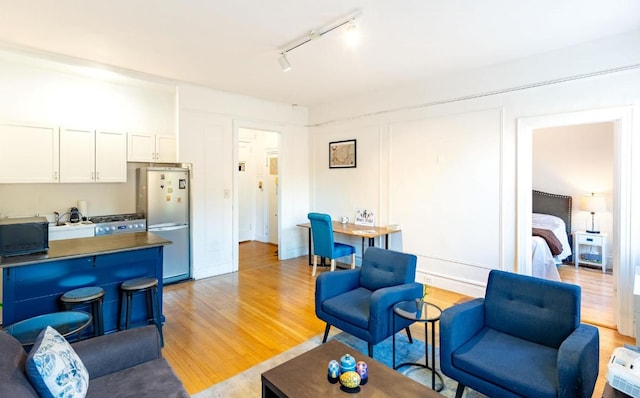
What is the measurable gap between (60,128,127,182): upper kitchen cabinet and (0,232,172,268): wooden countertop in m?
1.56

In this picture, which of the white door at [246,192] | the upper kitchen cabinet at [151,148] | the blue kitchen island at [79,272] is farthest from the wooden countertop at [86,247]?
the white door at [246,192]

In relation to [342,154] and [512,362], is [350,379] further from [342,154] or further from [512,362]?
[342,154]

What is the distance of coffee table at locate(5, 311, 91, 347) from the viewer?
202cm

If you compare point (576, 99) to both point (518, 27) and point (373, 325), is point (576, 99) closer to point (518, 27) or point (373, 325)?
point (518, 27)

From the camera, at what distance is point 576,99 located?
3.38 meters

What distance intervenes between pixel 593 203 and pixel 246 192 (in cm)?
661

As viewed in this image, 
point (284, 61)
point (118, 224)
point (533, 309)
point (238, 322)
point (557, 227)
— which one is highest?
point (284, 61)

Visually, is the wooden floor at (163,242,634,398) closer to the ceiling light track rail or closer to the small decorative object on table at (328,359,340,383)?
the small decorative object on table at (328,359,340,383)

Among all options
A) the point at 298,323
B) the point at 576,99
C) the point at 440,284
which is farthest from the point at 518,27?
the point at 298,323

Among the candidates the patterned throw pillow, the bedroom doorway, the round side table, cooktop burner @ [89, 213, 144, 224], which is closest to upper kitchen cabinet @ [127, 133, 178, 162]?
cooktop burner @ [89, 213, 144, 224]

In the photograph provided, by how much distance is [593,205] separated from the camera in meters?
5.32

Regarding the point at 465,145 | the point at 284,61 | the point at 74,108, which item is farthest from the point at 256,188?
the point at 465,145

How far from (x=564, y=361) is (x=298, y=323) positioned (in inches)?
92.0

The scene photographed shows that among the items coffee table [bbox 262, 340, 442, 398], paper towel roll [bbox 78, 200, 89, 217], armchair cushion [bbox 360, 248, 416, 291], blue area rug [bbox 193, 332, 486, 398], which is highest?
paper towel roll [bbox 78, 200, 89, 217]
